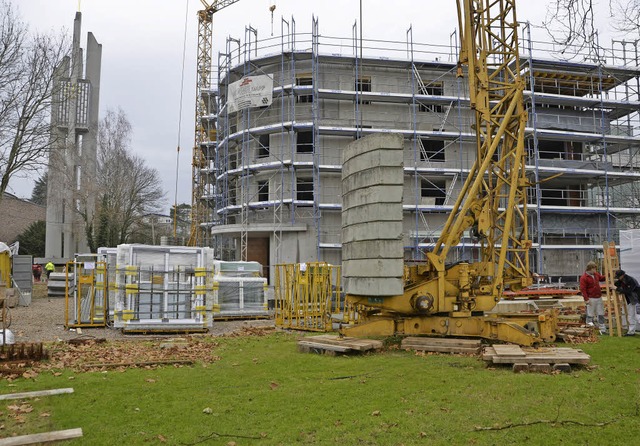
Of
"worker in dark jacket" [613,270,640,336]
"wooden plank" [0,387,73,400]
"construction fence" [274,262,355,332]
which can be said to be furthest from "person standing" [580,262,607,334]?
"wooden plank" [0,387,73,400]

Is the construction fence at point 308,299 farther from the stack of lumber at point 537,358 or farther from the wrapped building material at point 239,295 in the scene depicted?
the stack of lumber at point 537,358

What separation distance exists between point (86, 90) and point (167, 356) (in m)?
35.7

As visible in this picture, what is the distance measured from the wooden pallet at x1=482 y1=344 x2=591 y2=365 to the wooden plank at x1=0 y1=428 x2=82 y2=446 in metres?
6.26

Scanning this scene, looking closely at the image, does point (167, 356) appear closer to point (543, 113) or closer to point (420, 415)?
point (420, 415)

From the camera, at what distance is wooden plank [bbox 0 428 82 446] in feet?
16.4

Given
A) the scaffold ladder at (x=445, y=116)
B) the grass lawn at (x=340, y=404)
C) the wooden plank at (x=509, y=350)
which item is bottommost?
the grass lawn at (x=340, y=404)

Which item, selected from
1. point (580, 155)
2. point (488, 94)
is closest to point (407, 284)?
point (488, 94)

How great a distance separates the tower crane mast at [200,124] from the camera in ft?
155

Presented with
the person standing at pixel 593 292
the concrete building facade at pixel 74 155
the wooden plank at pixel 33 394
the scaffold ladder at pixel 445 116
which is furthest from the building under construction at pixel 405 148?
the wooden plank at pixel 33 394

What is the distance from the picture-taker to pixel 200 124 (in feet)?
155

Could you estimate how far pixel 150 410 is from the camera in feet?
20.9

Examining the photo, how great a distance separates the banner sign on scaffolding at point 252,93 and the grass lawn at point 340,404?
22.8 m

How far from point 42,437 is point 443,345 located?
288 inches

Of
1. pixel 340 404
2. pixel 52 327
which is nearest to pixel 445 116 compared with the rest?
pixel 52 327
